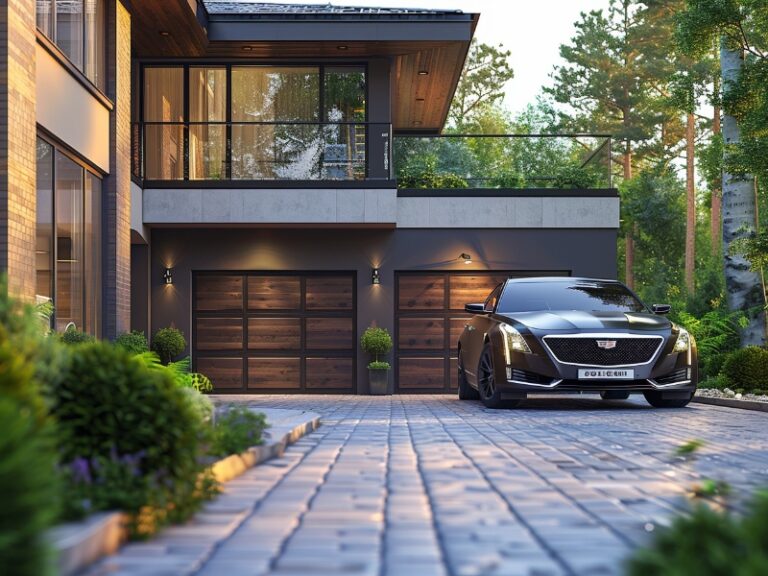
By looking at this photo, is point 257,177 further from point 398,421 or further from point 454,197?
point 398,421

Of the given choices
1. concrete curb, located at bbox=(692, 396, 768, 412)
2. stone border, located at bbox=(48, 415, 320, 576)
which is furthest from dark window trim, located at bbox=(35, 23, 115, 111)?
concrete curb, located at bbox=(692, 396, 768, 412)

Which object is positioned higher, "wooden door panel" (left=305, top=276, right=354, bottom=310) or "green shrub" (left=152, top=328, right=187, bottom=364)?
"wooden door panel" (left=305, top=276, right=354, bottom=310)

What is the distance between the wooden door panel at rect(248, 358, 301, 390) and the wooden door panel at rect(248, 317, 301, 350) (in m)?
0.27

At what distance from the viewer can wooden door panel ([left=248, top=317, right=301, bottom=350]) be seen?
21.0 meters

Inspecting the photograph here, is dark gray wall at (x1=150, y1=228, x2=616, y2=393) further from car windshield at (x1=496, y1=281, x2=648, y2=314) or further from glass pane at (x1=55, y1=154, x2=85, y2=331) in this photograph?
glass pane at (x1=55, y1=154, x2=85, y2=331)

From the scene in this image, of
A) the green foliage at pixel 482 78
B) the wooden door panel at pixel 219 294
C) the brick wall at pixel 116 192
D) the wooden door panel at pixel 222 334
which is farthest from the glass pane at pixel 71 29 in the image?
the green foliage at pixel 482 78

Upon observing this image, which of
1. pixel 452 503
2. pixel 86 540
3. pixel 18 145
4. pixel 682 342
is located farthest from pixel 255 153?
pixel 86 540

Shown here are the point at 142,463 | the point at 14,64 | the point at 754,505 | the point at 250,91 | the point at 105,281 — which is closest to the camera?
the point at 754,505

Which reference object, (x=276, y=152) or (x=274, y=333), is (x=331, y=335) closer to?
(x=274, y=333)

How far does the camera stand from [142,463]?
14.6ft

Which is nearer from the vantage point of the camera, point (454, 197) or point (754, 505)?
point (754, 505)

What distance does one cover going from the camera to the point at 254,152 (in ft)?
66.5

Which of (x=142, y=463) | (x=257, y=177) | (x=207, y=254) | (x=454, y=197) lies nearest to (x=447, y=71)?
(x=454, y=197)

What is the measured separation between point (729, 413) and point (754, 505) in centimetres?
971
